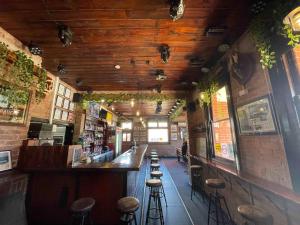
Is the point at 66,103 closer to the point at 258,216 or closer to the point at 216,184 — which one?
the point at 216,184

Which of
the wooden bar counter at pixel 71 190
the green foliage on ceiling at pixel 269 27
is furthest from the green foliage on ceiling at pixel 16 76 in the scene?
the green foliage on ceiling at pixel 269 27

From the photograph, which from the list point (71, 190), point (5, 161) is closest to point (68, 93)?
point (5, 161)

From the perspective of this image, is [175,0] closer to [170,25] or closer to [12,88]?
[170,25]

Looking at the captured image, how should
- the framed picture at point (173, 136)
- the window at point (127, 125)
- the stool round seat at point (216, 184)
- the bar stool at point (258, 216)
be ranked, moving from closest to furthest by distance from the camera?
1. the bar stool at point (258, 216)
2. the stool round seat at point (216, 184)
3. the framed picture at point (173, 136)
4. the window at point (127, 125)

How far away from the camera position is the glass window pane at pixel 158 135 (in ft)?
36.1

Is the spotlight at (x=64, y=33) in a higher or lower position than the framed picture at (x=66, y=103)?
higher

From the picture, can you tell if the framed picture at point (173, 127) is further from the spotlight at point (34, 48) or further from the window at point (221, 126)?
the spotlight at point (34, 48)

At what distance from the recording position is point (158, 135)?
11047mm

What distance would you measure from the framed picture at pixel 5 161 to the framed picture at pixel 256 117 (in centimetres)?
375

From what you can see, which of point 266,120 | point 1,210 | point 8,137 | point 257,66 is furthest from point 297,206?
point 8,137

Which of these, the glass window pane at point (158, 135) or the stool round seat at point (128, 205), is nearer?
the stool round seat at point (128, 205)

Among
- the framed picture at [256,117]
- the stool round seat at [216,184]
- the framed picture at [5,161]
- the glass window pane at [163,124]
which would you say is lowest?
the stool round seat at [216,184]

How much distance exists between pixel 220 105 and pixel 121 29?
107 inches

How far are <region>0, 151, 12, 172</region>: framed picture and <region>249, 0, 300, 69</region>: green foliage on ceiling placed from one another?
3808 mm
